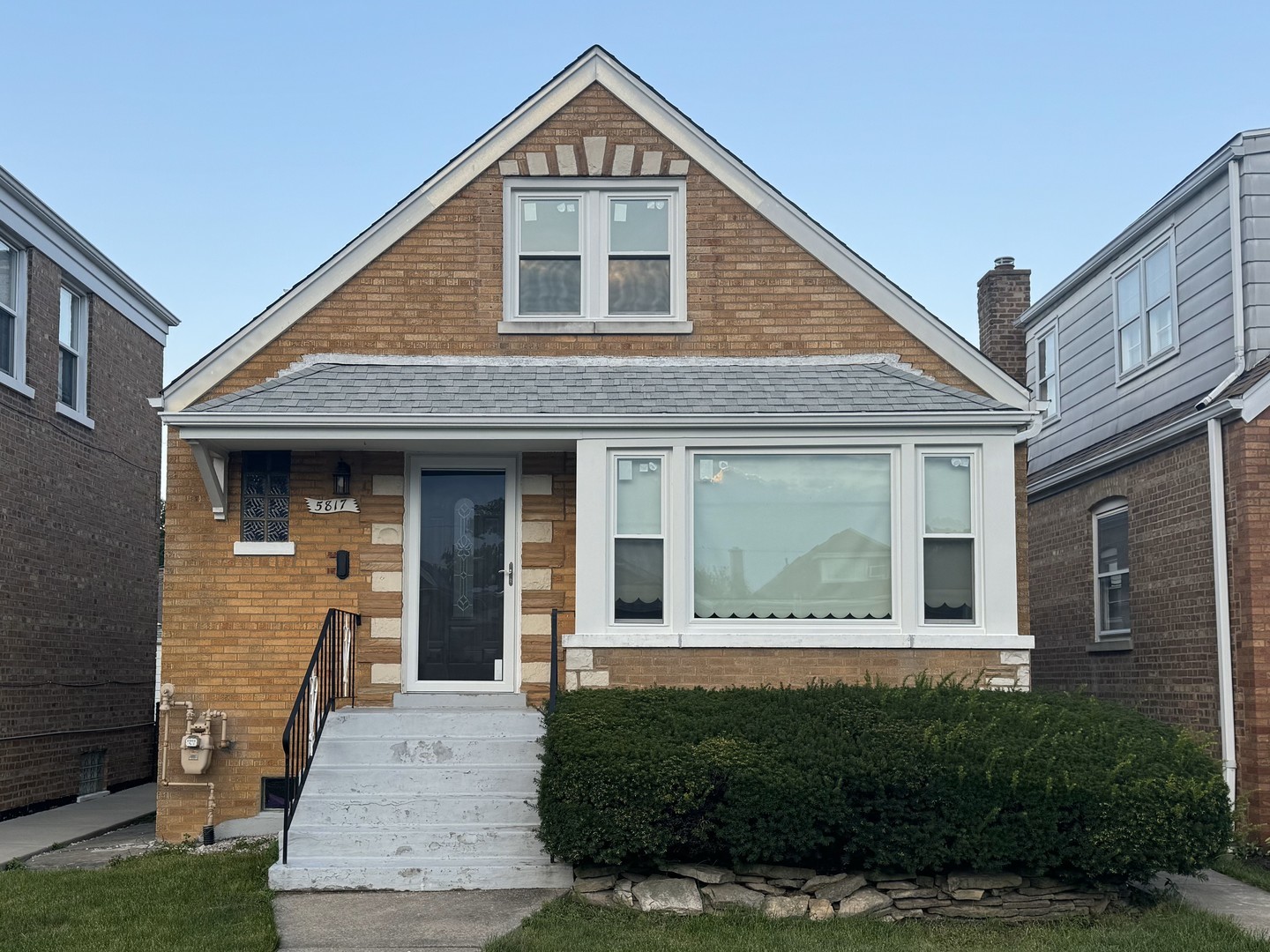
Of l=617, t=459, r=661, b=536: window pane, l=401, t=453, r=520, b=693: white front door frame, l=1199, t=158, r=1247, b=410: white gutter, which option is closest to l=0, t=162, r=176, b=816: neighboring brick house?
l=401, t=453, r=520, b=693: white front door frame

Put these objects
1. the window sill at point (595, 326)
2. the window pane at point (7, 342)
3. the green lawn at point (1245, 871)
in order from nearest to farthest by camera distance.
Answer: the green lawn at point (1245, 871) → the window sill at point (595, 326) → the window pane at point (7, 342)

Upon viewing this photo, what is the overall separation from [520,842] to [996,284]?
29.4ft

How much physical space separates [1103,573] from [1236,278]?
12.0ft

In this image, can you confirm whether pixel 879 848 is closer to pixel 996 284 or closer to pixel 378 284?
pixel 378 284

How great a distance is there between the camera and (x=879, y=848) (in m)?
7.68

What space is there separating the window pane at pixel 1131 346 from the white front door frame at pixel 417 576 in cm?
699

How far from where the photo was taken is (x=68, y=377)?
46.7 feet

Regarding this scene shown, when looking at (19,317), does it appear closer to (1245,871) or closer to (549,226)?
(549,226)

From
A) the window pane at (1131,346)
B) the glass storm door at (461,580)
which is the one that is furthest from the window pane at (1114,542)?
the glass storm door at (461,580)

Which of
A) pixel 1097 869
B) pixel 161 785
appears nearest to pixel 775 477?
pixel 1097 869

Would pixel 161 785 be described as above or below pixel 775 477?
below

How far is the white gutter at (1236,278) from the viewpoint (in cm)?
1112

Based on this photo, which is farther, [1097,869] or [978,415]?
[978,415]

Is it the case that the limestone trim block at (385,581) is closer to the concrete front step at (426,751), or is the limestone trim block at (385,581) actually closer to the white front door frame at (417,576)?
the white front door frame at (417,576)
